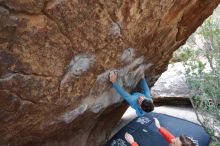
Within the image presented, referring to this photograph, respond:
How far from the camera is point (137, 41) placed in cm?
473

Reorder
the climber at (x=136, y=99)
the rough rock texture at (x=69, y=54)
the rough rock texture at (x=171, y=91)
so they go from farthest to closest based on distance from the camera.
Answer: the rough rock texture at (x=171, y=91) < the climber at (x=136, y=99) < the rough rock texture at (x=69, y=54)

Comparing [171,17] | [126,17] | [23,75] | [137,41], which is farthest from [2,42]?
[171,17]

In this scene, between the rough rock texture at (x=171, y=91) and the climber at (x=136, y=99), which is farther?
the rough rock texture at (x=171, y=91)

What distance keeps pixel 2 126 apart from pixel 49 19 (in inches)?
51.5

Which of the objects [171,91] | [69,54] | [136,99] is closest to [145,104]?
[136,99]

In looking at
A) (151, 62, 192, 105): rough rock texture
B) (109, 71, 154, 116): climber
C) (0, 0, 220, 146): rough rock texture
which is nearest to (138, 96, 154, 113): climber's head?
(109, 71, 154, 116): climber

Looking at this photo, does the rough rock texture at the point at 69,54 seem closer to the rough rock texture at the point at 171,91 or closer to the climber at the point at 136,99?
the climber at the point at 136,99

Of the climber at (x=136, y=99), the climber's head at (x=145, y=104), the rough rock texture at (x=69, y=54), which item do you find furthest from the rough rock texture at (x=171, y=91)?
the climber's head at (x=145, y=104)

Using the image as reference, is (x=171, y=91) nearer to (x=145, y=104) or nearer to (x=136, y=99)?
(x=136, y=99)

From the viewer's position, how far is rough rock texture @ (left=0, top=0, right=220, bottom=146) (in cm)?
350

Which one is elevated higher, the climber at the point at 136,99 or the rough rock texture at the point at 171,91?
the climber at the point at 136,99

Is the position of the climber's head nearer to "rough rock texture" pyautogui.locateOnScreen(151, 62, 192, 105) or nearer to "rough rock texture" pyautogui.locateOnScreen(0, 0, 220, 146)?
"rough rock texture" pyautogui.locateOnScreen(0, 0, 220, 146)

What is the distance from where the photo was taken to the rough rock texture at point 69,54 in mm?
3502

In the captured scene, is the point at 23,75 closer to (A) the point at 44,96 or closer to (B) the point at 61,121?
(A) the point at 44,96
